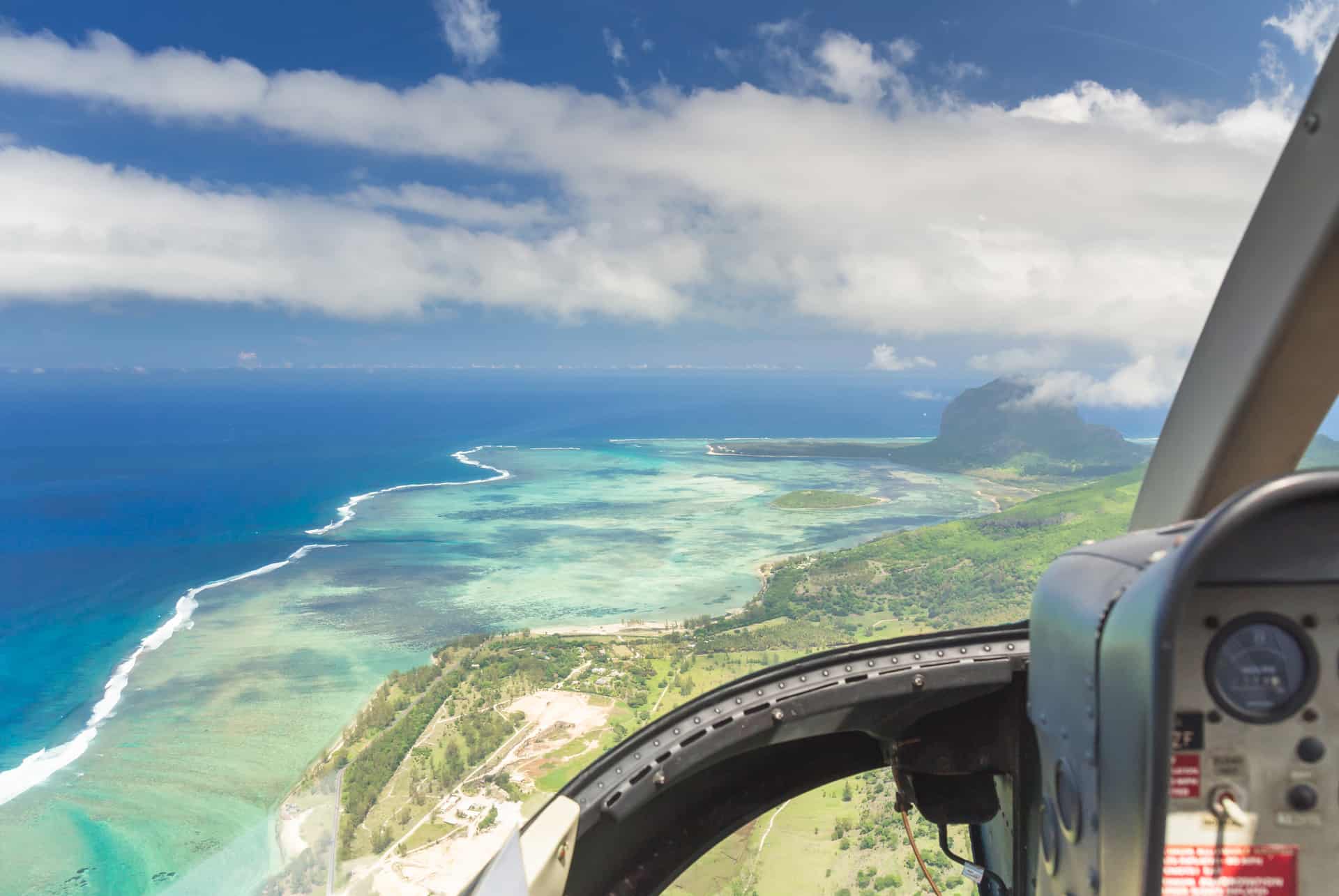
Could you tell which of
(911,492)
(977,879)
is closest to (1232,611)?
(977,879)

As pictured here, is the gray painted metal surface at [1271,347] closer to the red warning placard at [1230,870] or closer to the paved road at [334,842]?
the red warning placard at [1230,870]

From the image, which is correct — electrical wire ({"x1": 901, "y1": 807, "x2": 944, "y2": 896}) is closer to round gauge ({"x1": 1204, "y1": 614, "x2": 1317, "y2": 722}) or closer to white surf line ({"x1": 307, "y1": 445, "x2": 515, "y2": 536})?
round gauge ({"x1": 1204, "y1": 614, "x2": 1317, "y2": 722})

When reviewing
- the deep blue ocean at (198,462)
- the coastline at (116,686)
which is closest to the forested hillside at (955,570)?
the coastline at (116,686)

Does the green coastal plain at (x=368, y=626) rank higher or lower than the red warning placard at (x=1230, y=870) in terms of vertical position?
lower

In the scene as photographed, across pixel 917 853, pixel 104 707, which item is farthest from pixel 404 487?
pixel 917 853

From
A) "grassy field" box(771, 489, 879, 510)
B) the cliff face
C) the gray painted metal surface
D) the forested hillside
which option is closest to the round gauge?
the gray painted metal surface

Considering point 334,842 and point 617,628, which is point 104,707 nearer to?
point 617,628
